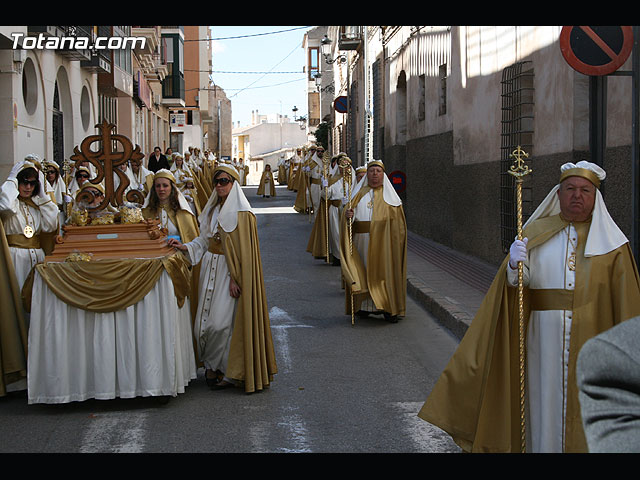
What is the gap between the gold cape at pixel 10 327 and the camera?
22.5 feet

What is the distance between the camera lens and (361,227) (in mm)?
10320

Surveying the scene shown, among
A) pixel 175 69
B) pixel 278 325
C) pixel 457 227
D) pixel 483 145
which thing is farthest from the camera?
pixel 175 69

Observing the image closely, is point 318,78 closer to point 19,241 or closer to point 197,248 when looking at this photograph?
point 19,241

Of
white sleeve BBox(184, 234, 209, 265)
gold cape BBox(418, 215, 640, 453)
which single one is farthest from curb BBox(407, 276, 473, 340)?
gold cape BBox(418, 215, 640, 453)

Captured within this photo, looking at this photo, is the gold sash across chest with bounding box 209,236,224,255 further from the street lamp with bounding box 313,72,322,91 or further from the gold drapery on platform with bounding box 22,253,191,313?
the street lamp with bounding box 313,72,322,91

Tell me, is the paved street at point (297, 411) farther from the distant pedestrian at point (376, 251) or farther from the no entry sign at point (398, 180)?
the no entry sign at point (398, 180)

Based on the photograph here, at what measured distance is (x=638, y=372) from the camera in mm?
1556

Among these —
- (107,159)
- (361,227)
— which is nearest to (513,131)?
(361,227)

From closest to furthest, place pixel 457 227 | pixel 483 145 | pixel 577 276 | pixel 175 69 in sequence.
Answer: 1. pixel 577 276
2. pixel 483 145
3. pixel 457 227
4. pixel 175 69

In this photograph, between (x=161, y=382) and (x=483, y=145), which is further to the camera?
(x=483, y=145)

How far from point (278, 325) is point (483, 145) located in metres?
5.96

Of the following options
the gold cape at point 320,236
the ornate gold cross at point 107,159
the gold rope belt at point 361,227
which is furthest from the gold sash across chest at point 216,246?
the gold cape at point 320,236
